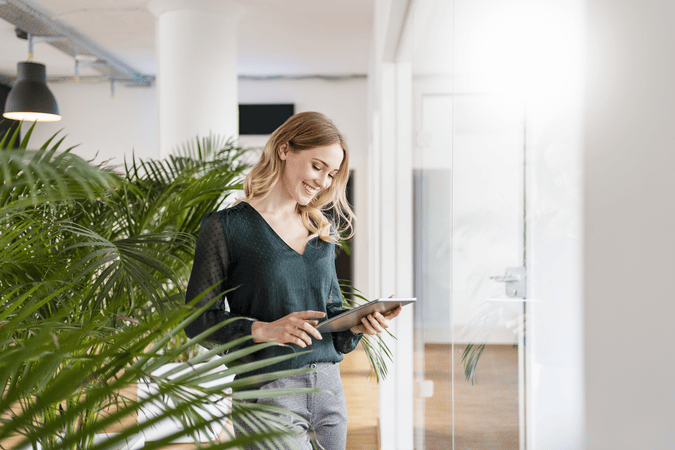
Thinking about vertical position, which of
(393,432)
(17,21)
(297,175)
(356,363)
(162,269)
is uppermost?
(17,21)

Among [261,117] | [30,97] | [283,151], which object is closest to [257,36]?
[261,117]

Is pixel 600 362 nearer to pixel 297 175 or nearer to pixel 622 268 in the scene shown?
pixel 622 268

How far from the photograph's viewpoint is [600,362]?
45 cm

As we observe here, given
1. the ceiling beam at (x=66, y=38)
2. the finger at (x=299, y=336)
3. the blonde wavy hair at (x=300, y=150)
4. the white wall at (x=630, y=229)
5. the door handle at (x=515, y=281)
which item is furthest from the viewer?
the ceiling beam at (x=66, y=38)

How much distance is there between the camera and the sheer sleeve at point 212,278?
1.16 meters

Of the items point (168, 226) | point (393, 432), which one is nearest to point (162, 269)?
point (168, 226)

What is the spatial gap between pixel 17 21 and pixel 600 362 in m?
5.46

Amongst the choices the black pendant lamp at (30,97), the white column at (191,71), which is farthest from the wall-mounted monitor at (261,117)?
the black pendant lamp at (30,97)

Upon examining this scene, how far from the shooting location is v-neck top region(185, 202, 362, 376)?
3.85ft

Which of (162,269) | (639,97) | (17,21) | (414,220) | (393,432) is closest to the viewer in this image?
(639,97)

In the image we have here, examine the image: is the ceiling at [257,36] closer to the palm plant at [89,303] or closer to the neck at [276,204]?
the palm plant at [89,303]

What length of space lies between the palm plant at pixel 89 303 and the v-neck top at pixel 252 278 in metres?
0.12

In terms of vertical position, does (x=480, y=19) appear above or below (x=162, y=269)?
above

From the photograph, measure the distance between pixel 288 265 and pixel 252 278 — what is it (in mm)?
86
